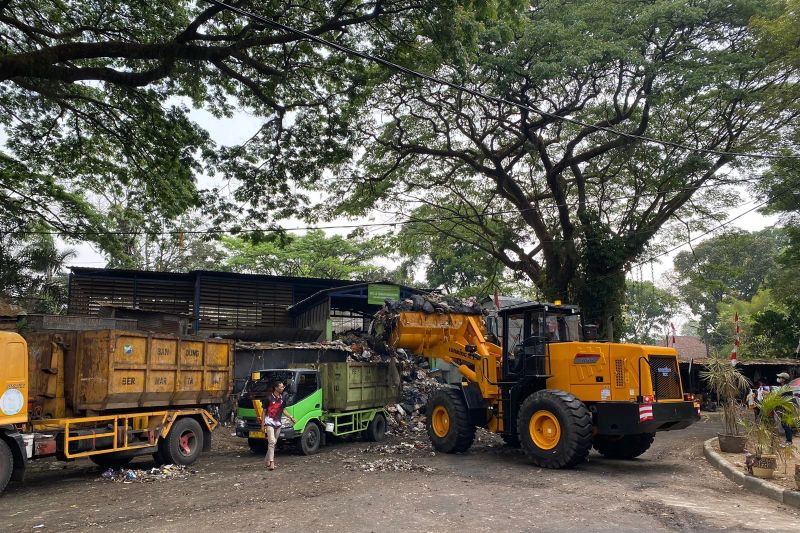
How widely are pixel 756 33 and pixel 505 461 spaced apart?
1562cm

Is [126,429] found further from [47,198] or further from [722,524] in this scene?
[47,198]

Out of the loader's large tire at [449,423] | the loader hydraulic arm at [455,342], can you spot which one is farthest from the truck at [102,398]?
the loader's large tire at [449,423]

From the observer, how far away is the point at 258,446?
13.0 m

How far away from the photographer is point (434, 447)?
12961mm

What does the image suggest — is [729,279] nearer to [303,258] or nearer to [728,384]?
[303,258]

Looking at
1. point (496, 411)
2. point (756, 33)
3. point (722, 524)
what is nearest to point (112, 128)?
point (496, 411)

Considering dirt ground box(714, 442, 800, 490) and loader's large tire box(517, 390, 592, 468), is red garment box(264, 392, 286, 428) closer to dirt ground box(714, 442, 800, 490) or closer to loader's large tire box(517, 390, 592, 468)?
loader's large tire box(517, 390, 592, 468)

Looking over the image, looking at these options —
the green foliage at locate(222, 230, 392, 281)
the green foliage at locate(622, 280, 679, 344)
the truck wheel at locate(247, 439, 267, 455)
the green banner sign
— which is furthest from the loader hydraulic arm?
the green foliage at locate(622, 280, 679, 344)

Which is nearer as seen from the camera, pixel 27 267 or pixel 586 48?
pixel 586 48

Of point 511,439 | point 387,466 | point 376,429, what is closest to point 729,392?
point 511,439

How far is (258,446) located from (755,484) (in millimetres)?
9410

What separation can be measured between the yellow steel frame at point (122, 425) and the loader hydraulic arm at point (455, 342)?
14.8 feet

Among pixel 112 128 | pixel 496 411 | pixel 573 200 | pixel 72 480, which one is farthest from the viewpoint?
pixel 573 200

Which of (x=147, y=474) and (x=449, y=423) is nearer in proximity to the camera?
(x=147, y=474)
